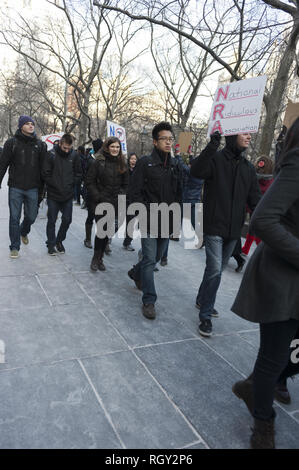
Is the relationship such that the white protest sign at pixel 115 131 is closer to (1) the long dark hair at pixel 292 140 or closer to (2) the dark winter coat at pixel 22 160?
(2) the dark winter coat at pixel 22 160

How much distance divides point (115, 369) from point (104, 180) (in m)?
3.21

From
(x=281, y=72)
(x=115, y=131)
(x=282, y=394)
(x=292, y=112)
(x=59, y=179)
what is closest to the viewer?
(x=282, y=394)

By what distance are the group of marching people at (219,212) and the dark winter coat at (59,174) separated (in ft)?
0.05

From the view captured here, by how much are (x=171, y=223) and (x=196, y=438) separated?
2249 millimetres

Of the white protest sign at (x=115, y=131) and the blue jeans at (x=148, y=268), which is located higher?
the white protest sign at (x=115, y=131)

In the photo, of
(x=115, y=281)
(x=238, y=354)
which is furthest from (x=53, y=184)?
(x=238, y=354)

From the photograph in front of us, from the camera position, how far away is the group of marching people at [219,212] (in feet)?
6.01

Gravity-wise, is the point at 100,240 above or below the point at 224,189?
below

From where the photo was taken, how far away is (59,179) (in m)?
5.68

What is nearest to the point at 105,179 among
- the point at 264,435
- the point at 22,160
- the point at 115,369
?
the point at 22,160

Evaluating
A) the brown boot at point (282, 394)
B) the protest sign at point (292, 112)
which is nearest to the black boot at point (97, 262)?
the protest sign at point (292, 112)

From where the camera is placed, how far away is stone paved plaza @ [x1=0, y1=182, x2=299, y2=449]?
87.7 inches

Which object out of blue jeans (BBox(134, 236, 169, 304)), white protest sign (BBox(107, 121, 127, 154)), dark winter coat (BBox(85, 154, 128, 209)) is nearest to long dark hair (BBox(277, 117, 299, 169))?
blue jeans (BBox(134, 236, 169, 304))

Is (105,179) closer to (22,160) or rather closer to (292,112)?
(22,160)
